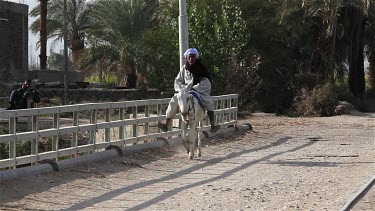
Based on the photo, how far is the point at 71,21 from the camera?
58062 millimetres

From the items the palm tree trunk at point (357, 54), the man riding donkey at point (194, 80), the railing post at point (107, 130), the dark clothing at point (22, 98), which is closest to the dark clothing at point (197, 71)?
the man riding donkey at point (194, 80)

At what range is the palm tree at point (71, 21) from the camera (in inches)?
2235

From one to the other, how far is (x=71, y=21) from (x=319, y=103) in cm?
2804

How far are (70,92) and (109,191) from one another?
2987cm

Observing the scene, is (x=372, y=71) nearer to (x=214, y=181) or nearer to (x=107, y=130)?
(x=107, y=130)

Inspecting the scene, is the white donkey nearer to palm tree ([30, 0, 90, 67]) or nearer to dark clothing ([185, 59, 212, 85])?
dark clothing ([185, 59, 212, 85])

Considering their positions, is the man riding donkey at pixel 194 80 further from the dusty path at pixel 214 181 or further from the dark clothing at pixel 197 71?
the dusty path at pixel 214 181

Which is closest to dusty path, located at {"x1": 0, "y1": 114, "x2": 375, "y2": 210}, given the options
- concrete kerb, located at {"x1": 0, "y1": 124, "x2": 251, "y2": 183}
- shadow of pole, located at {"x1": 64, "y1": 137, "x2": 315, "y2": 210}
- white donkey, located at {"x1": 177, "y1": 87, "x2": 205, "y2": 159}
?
shadow of pole, located at {"x1": 64, "y1": 137, "x2": 315, "y2": 210}

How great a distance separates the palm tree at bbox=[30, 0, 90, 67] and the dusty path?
39.0 meters

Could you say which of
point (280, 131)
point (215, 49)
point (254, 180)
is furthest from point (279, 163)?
A: point (215, 49)

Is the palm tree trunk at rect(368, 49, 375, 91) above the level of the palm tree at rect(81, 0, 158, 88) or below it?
below

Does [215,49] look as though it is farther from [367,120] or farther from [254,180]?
[254,180]

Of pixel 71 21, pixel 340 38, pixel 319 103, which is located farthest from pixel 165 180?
pixel 71 21

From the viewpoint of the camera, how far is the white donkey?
1534 centimetres
